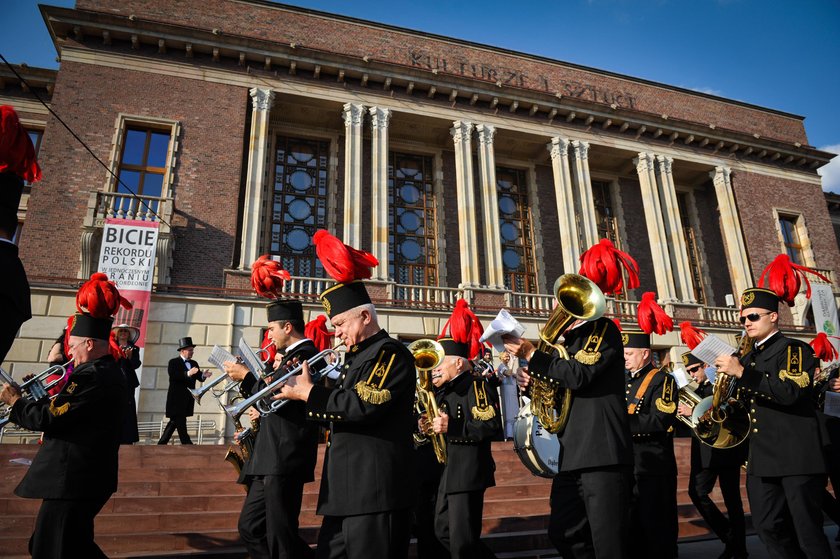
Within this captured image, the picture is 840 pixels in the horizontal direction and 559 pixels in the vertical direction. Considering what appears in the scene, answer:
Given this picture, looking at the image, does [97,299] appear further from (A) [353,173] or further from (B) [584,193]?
(B) [584,193]

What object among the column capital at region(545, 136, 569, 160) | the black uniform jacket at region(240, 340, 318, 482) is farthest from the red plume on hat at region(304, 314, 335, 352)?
the column capital at region(545, 136, 569, 160)

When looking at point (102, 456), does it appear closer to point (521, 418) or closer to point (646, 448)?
point (521, 418)

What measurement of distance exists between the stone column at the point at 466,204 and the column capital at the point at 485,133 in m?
0.41

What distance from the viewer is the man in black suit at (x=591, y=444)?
3754 millimetres

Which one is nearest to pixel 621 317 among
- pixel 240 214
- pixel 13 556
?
pixel 240 214

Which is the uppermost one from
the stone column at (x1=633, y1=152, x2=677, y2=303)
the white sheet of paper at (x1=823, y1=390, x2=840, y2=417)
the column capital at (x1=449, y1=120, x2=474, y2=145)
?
the column capital at (x1=449, y1=120, x2=474, y2=145)

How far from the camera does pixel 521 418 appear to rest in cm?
548

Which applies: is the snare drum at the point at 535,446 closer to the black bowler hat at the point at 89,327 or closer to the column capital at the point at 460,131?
the black bowler hat at the point at 89,327

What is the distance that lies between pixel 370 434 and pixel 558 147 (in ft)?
74.7

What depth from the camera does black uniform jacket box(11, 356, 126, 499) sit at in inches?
157

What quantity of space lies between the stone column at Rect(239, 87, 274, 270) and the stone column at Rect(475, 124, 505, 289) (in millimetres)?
8897

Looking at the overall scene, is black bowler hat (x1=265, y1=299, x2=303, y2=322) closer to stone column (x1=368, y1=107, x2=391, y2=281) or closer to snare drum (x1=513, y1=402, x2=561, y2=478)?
snare drum (x1=513, y1=402, x2=561, y2=478)

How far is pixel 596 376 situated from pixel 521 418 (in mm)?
1690

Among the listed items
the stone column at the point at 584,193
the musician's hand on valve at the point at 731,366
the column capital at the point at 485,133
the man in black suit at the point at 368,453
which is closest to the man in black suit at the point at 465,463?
the man in black suit at the point at 368,453
